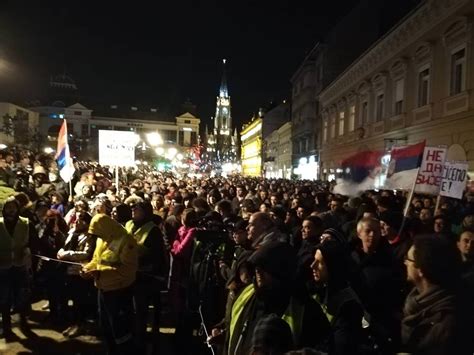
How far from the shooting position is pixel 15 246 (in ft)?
20.1

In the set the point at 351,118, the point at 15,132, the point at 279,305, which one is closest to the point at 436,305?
the point at 279,305

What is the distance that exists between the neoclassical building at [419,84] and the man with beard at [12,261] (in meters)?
12.4

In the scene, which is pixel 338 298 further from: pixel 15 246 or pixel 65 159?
pixel 65 159

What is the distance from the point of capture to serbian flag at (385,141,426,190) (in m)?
8.68

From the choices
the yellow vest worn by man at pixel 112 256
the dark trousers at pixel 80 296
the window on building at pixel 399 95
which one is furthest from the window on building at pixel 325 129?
the yellow vest worn by man at pixel 112 256

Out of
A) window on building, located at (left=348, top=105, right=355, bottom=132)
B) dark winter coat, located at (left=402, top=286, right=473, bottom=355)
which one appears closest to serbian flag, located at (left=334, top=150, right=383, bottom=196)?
dark winter coat, located at (left=402, top=286, right=473, bottom=355)

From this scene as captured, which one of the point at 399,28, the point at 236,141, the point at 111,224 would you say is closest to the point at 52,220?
the point at 111,224

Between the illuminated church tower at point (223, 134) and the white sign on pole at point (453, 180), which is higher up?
the illuminated church tower at point (223, 134)

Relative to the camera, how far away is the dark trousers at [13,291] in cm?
600

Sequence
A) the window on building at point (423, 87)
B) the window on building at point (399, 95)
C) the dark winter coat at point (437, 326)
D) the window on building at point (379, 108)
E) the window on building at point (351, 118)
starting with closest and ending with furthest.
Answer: the dark winter coat at point (437, 326) < the window on building at point (423, 87) < the window on building at point (399, 95) < the window on building at point (379, 108) < the window on building at point (351, 118)

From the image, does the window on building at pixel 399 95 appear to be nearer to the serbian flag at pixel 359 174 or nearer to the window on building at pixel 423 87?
the window on building at pixel 423 87

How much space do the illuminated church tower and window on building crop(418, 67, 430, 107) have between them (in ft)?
445

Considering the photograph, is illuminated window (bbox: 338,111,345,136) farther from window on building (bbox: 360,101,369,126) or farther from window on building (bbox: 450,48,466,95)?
window on building (bbox: 450,48,466,95)

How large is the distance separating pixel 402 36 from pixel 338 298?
2230cm
